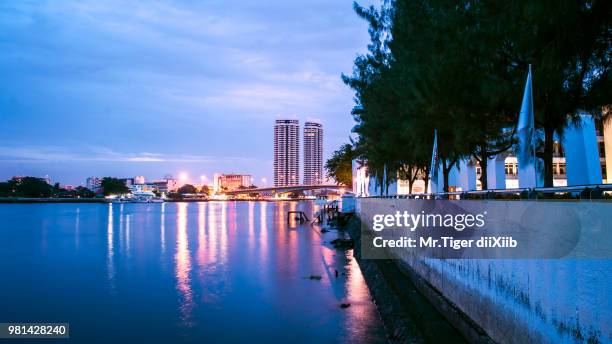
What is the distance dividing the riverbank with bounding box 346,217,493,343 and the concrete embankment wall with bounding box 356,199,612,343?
0.35 m

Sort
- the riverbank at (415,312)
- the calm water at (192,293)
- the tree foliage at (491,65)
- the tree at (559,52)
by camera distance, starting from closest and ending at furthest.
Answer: the tree at (559,52) < the tree foliage at (491,65) < the riverbank at (415,312) < the calm water at (192,293)

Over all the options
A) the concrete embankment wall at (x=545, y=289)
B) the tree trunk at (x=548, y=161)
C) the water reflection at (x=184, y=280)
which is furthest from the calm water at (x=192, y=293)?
the tree trunk at (x=548, y=161)

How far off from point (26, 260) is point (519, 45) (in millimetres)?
32499

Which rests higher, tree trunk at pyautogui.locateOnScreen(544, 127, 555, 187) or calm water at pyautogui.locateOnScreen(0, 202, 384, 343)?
tree trunk at pyautogui.locateOnScreen(544, 127, 555, 187)

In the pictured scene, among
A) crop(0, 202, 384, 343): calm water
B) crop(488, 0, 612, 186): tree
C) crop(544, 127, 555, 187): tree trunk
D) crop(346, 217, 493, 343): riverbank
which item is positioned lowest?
crop(0, 202, 384, 343): calm water

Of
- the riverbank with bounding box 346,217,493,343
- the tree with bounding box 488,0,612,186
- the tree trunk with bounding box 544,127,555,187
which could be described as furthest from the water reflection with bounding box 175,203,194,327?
the tree with bounding box 488,0,612,186

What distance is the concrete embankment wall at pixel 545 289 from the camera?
4.40 metres

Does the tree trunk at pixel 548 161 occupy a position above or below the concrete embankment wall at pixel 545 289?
above

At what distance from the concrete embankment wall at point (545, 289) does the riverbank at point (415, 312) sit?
1.14 feet

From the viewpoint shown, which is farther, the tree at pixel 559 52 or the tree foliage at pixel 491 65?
the tree foliage at pixel 491 65

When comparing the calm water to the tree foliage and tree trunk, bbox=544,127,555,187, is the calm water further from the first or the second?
the tree foliage

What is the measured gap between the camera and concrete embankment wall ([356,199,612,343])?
4.40 m

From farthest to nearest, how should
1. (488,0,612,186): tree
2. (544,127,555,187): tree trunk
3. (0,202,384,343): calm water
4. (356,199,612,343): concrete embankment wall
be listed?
(0,202,384,343): calm water → (544,127,555,187): tree trunk → (488,0,612,186): tree → (356,199,612,343): concrete embankment wall

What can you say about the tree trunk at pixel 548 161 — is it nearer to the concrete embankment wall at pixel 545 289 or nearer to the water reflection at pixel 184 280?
the concrete embankment wall at pixel 545 289
